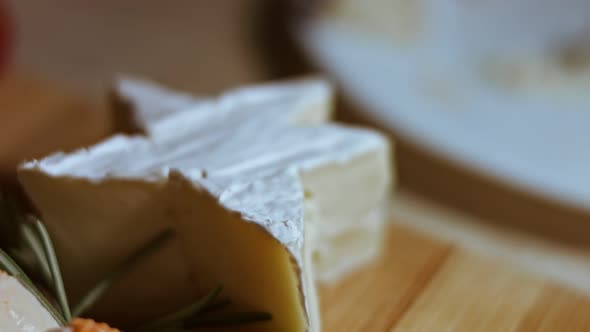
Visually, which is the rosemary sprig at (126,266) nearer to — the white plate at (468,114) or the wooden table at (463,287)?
the wooden table at (463,287)

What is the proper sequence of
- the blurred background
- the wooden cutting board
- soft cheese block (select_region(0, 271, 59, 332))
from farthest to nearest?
the blurred background, the wooden cutting board, soft cheese block (select_region(0, 271, 59, 332))

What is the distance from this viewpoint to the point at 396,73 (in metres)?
1.10

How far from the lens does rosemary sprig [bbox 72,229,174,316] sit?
0.53 m

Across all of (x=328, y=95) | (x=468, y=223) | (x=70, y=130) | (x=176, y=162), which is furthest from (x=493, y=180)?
(x=70, y=130)

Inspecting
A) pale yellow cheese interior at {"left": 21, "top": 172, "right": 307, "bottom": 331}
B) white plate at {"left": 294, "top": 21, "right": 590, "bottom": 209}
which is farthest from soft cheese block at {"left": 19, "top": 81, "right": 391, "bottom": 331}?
white plate at {"left": 294, "top": 21, "right": 590, "bottom": 209}

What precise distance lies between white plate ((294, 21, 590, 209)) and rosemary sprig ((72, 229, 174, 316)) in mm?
445

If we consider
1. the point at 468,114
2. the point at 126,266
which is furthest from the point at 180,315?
the point at 468,114

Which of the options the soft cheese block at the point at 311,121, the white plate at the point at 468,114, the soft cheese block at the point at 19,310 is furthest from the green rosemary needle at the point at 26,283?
the white plate at the point at 468,114

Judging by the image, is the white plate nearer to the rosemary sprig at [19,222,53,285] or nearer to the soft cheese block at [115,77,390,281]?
the soft cheese block at [115,77,390,281]

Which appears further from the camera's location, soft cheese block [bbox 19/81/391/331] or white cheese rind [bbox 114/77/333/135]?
white cheese rind [bbox 114/77/333/135]

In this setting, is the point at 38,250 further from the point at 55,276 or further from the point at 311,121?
the point at 311,121

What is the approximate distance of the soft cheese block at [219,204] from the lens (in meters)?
0.50

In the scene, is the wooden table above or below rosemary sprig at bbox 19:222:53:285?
below

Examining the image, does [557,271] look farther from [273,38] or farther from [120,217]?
[273,38]
